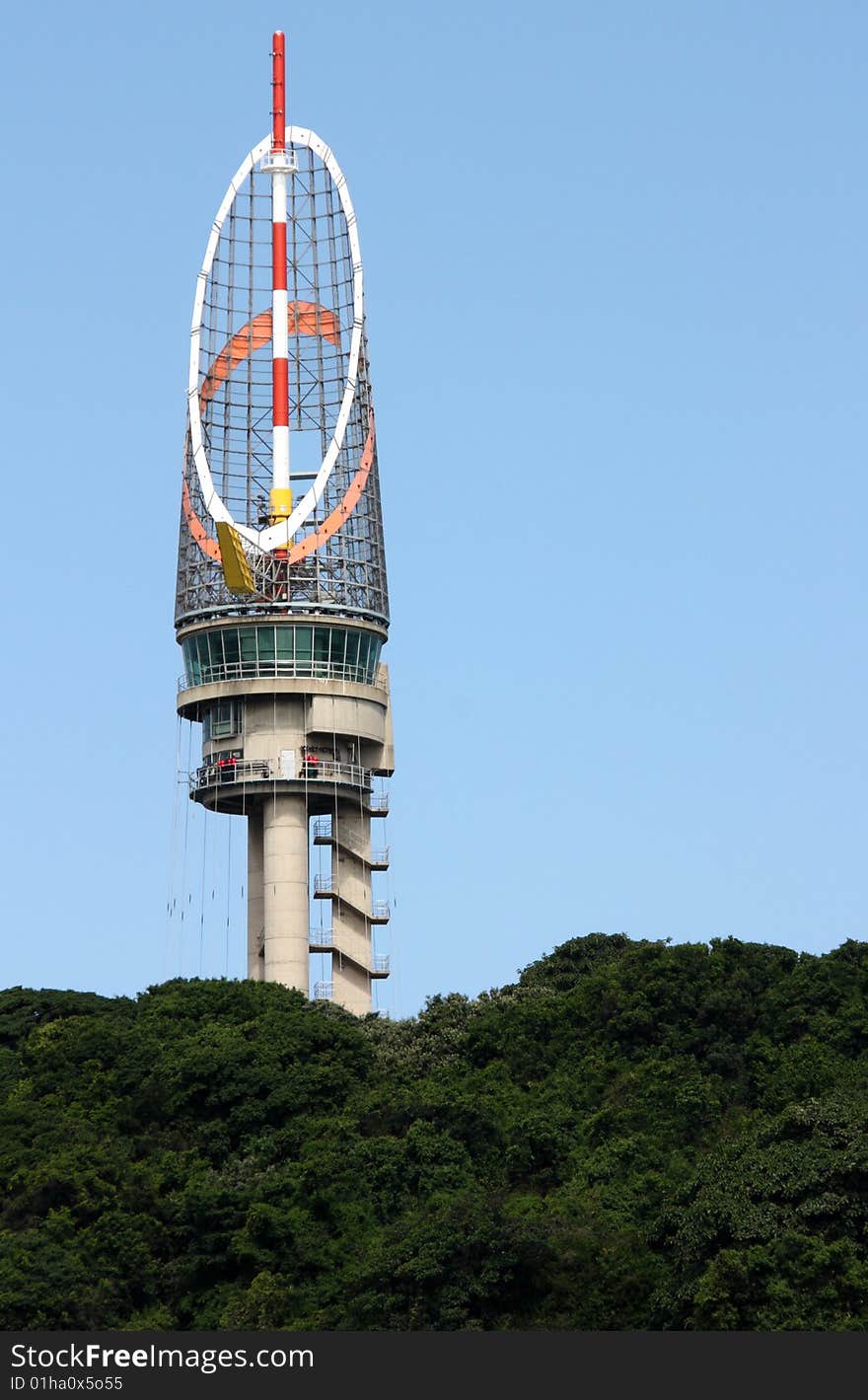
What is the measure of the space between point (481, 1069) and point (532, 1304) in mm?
27074

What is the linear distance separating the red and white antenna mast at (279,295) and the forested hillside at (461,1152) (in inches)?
875

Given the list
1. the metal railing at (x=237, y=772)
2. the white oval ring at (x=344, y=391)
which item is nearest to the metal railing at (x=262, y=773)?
the metal railing at (x=237, y=772)

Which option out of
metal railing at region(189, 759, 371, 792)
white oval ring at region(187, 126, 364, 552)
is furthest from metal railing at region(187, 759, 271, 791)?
white oval ring at region(187, 126, 364, 552)

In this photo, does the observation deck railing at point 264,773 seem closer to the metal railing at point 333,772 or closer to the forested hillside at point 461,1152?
the metal railing at point 333,772

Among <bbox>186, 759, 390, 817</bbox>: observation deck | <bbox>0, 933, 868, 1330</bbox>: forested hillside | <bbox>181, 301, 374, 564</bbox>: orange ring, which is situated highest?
<bbox>181, 301, 374, 564</bbox>: orange ring

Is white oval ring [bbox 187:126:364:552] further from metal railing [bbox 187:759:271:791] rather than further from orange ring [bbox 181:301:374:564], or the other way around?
metal railing [bbox 187:759:271:791]

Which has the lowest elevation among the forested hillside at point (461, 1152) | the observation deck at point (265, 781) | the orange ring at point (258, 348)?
the forested hillside at point (461, 1152)

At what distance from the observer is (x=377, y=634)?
447 ft

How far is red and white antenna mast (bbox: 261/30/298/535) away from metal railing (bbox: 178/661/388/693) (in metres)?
6.03

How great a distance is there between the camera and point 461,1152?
103m

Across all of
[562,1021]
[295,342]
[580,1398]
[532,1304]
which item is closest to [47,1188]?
[532,1304]

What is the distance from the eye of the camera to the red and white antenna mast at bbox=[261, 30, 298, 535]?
438 feet

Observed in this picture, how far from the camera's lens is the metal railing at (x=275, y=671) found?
132750 mm

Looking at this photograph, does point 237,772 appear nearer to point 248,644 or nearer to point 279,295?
point 248,644
